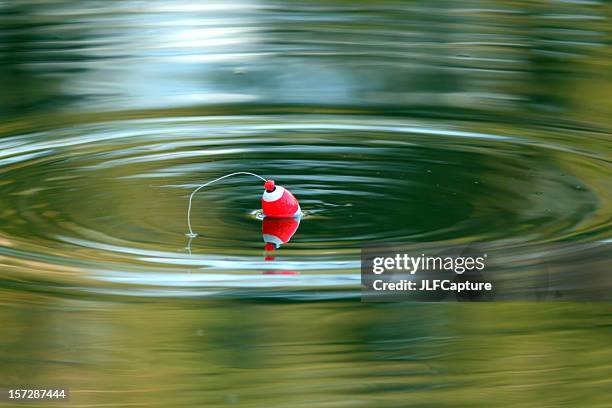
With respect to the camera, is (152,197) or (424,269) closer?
(424,269)

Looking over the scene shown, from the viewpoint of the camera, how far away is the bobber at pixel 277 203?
10.1ft

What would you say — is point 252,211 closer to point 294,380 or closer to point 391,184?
point 391,184

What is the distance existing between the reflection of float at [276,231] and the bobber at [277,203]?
0.01 m

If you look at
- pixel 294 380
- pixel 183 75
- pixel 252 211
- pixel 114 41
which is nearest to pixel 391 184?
pixel 252 211

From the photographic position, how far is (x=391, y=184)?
341 centimetres

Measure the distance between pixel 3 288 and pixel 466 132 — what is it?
186 centimetres

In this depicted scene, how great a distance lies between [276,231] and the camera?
2.97m

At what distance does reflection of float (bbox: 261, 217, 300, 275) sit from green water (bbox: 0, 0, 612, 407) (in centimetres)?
3
